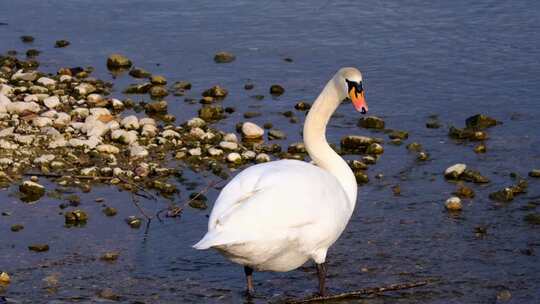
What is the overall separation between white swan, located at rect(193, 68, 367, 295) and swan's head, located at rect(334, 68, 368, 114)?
0.57 meters

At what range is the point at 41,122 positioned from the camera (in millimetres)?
11078

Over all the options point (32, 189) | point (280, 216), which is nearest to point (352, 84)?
point (280, 216)

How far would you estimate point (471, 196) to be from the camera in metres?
9.72

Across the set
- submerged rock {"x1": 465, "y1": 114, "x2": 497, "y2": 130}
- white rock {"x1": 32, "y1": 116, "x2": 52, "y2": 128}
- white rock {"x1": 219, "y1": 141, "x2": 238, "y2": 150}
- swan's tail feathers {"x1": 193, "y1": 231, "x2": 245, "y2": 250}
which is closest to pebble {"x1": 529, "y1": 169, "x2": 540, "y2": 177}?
submerged rock {"x1": 465, "y1": 114, "x2": 497, "y2": 130}

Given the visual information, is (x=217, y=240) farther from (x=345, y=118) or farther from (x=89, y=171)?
(x=345, y=118)

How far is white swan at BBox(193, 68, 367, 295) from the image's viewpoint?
23.1 feet

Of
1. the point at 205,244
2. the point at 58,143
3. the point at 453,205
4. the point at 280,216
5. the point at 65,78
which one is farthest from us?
the point at 65,78

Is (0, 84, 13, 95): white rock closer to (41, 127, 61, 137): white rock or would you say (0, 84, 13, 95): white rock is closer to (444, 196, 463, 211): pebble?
(41, 127, 61, 137): white rock

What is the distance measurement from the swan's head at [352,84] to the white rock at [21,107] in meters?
4.19

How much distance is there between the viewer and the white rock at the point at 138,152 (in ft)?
34.2

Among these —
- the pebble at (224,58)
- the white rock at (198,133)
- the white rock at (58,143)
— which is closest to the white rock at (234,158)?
the white rock at (198,133)

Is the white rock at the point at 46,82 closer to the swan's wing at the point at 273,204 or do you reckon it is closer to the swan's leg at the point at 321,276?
the swan's wing at the point at 273,204

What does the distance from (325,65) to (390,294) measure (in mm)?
6255

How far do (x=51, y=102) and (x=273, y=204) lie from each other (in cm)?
517
